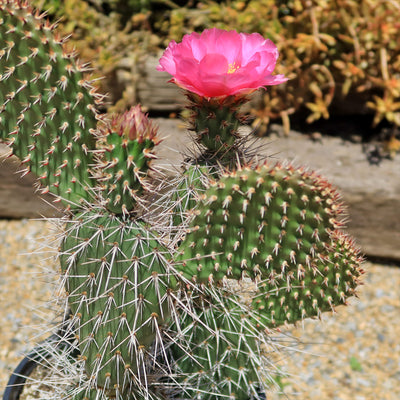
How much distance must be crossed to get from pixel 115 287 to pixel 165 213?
21 centimetres

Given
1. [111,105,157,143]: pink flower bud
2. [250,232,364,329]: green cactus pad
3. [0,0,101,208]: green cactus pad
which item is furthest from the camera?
[250,232,364,329]: green cactus pad

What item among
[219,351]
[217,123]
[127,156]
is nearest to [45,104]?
[127,156]

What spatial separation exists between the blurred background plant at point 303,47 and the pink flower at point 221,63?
5.17ft

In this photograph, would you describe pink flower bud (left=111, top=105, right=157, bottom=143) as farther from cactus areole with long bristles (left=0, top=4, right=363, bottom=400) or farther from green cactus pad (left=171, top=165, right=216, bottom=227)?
green cactus pad (left=171, top=165, right=216, bottom=227)

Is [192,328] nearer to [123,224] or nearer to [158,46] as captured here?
[123,224]

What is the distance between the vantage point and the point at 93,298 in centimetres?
109

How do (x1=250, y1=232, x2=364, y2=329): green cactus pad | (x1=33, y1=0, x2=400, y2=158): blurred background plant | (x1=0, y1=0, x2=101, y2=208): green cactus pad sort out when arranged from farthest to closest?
(x1=33, y1=0, x2=400, y2=158): blurred background plant < (x1=250, y1=232, x2=364, y2=329): green cactus pad < (x1=0, y1=0, x2=101, y2=208): green cactus pad

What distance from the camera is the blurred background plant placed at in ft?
9.14

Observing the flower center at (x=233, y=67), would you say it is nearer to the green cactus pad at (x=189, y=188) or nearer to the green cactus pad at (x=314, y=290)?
the green cactus pad at (x=189, y=188)

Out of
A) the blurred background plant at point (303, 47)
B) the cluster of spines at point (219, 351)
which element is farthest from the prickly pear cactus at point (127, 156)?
the blurred background plant at point (303, 47)

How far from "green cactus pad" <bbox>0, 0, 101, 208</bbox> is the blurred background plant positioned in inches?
66.9

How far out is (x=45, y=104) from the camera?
1.16 meters

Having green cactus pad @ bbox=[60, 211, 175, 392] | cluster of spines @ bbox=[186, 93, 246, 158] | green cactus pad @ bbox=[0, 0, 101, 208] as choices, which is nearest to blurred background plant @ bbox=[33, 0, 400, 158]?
cluster of spines @ bbox=[186, 93, 246, 158]

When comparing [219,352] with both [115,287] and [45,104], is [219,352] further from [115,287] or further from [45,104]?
[45,104]
